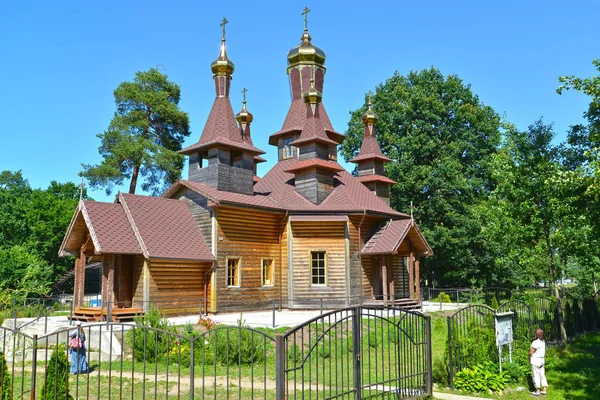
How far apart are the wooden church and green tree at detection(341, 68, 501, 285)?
760cm

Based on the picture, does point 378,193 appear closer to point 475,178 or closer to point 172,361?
point 475,178

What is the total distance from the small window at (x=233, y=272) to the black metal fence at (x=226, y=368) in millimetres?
5459

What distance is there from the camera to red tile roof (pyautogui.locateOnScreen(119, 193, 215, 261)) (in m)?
19.2

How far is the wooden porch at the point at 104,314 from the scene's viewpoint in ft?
58.2

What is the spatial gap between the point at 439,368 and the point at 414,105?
2674 cm

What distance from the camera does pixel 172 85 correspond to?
144 feet

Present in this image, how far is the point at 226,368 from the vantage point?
1145 centimetres

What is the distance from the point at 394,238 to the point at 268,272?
5.69m

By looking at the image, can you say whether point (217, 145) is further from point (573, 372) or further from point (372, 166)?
point (573, 372)

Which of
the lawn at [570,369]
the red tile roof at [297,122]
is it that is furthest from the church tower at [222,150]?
the lawn at [570,369]

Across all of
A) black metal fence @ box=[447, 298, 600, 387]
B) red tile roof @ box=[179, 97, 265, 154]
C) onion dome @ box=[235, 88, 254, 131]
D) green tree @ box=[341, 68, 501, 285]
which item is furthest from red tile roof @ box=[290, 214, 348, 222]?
green tree @ box=[341, 68, 501, 285]

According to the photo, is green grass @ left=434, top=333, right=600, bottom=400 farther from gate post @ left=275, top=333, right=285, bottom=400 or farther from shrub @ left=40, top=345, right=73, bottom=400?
shrub @ left=40, top=345, right=73, bottom=400

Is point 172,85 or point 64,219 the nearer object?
point 64,219

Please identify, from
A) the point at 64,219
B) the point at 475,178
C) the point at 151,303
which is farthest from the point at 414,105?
the point at 64,219
